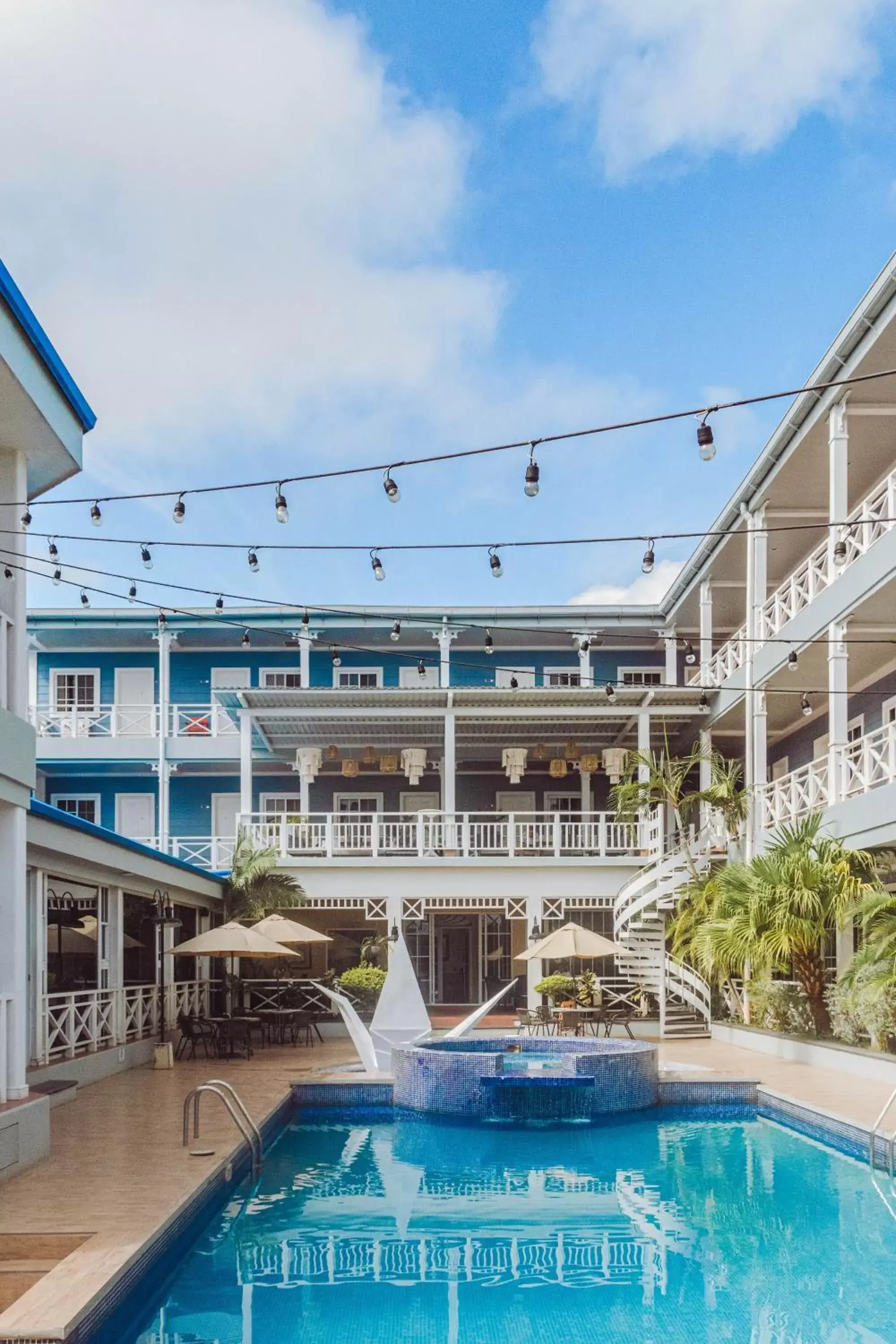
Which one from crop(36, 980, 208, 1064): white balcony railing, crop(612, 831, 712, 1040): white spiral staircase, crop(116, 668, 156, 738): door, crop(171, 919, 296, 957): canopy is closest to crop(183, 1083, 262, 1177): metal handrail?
crop(36, 980, 208, 1064): white balcony railing

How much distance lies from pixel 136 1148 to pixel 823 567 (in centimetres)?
1214

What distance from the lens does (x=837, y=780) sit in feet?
55.6

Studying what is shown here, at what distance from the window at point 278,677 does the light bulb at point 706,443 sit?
832 inches

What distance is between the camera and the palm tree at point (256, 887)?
22.0 metres

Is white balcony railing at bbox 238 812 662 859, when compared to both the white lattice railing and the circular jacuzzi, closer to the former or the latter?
the white lattice railing

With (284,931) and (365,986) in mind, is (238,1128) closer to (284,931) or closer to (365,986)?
(284,931)

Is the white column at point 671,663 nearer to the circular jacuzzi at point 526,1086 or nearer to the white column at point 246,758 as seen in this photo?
the white column at point 246,758

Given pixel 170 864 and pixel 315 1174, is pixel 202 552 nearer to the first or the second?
pixel 170 864

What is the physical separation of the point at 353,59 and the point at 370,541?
2263cm

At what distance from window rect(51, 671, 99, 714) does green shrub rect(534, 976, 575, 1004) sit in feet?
43.0

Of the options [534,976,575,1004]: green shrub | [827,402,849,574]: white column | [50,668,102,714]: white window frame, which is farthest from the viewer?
[50,668,102,714]: white window frame

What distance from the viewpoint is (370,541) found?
34688 millimetres

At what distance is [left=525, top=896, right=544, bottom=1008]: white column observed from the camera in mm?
22047

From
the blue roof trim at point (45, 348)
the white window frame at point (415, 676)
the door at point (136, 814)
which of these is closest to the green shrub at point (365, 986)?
the white window frame at point (415, 676)
